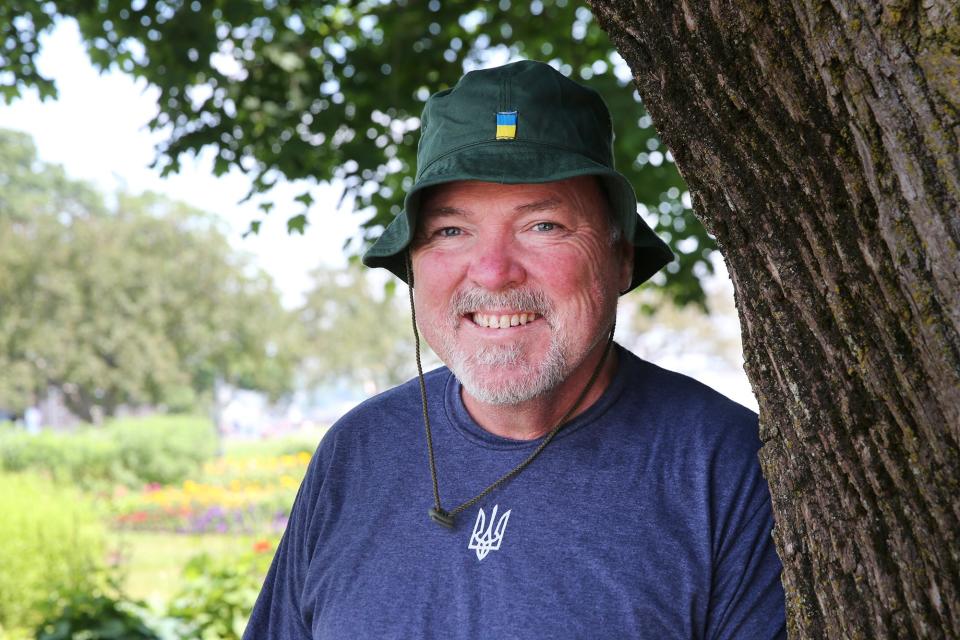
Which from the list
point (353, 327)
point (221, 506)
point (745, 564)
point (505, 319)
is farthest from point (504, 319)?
point (353, 327)

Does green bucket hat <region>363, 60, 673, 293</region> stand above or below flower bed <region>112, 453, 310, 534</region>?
above

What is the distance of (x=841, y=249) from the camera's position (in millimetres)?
1326

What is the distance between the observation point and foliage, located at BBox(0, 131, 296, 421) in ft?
120

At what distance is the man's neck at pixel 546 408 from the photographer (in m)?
2.14

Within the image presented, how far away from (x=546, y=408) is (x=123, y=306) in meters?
37.3

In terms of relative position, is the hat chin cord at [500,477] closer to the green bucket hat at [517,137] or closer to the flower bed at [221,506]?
the green bucket hat at [517,137]

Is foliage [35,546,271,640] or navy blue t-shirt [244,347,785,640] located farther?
foliage [35,546,271,640]

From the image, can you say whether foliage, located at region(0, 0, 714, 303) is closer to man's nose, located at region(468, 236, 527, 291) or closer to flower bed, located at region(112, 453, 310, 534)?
man's nose, located at region(468, 236, 527, 291)

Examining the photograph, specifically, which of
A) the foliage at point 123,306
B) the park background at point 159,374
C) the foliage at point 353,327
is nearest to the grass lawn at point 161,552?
the park background at point 159,374

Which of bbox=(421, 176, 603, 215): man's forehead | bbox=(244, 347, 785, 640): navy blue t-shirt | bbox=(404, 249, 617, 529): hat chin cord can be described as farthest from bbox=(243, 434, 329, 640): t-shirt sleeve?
bbox=(421, 176, 603, 215): man's forehead

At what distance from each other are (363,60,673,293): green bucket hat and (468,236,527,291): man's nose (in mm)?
146

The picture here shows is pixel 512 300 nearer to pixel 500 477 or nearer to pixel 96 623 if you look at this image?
pixel 500 477

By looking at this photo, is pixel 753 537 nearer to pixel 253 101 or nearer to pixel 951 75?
pixel 951 75

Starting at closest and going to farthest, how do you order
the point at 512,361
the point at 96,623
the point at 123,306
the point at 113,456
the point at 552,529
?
the point at 552,529 < the point at 512,361 < the point at 96,623 < the point at 113,456 < the point at 123,306
